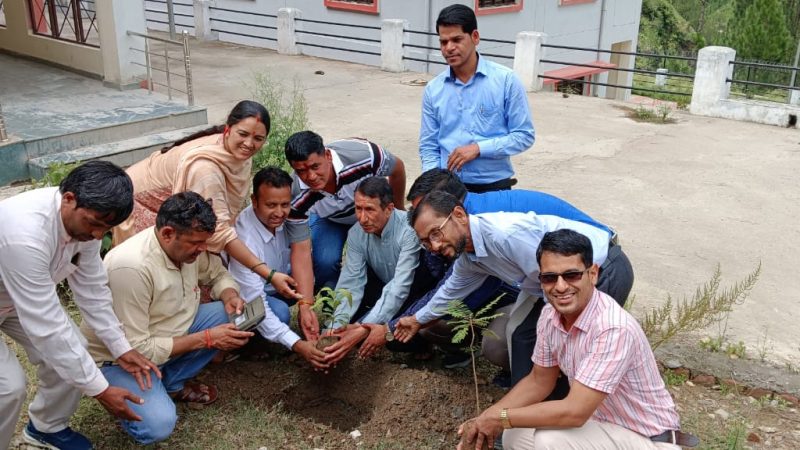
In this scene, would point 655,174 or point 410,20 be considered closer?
point 655,174

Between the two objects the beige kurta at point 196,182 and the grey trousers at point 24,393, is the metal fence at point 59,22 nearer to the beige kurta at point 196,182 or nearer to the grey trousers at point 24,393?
the beige kurta at point 196,182

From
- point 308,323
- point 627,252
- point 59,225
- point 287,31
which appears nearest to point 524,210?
point 308,323

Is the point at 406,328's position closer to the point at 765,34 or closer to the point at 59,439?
the point at 59,439

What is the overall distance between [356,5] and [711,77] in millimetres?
7324

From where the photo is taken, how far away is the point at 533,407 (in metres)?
2.64

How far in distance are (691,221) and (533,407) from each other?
167 inches

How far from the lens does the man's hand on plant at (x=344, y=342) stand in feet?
11.7

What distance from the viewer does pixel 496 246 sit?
9.80ft

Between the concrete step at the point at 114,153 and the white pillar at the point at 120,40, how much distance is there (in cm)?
146

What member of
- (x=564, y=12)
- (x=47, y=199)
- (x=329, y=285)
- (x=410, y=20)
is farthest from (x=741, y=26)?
(x=47, y=199)

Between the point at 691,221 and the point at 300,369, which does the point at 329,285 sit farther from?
the point at 691,221

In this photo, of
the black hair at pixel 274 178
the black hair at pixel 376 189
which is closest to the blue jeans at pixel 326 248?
the black hair at pixel 274 178

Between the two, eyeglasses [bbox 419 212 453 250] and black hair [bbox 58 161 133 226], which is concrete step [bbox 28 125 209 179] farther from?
eyeglasses [bbox 419 212 453 250]

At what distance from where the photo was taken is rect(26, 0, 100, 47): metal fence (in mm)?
9430
